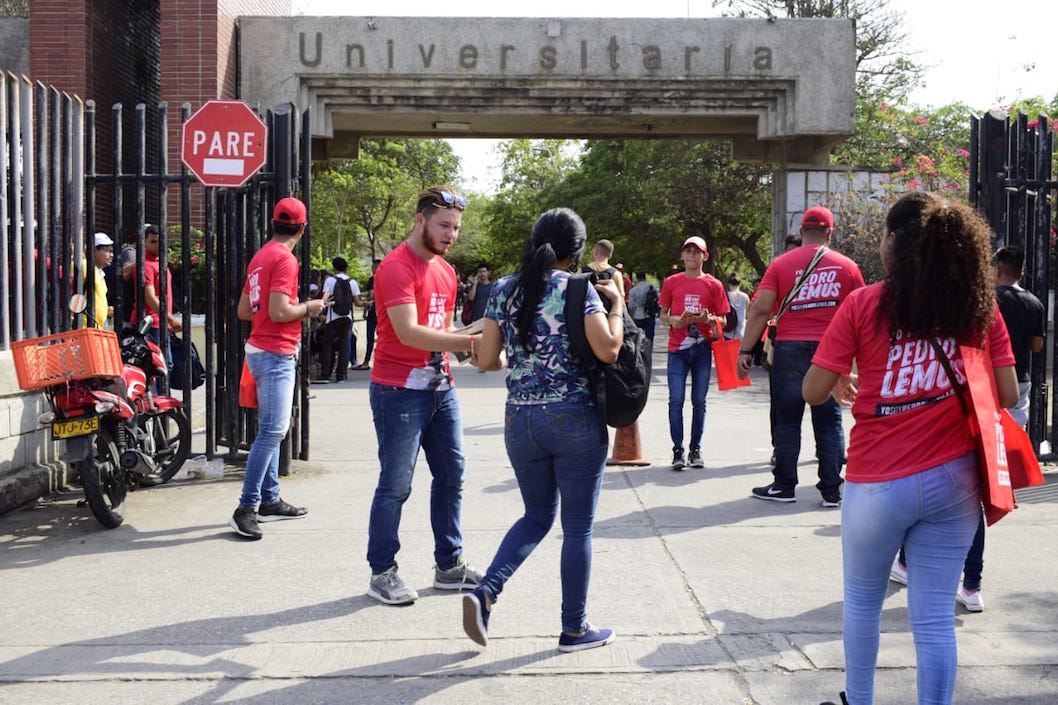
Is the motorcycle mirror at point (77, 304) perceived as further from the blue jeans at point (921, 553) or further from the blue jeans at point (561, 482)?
the blue jeans at point (921, 553)

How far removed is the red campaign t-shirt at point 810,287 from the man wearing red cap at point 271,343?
2.93m

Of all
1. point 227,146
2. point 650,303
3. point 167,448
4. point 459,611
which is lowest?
point 459,611

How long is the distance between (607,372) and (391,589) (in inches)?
63.0

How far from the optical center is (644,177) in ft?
118

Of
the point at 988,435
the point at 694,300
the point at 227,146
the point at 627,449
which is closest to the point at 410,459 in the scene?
the point at 988,435

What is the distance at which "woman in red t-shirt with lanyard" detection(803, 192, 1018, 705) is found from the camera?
3316 millimetres

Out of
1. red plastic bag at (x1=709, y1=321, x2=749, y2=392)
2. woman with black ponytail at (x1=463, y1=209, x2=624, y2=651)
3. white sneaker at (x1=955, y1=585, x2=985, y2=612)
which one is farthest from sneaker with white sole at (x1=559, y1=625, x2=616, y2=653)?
red plastic bag at (x1=709, y1=321, x2=749, y2=392)

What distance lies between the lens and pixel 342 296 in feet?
54.7

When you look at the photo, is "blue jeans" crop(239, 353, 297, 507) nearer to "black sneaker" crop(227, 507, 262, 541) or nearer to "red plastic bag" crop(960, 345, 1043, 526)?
"black sneaker" crop(227, 507, 262, 541)

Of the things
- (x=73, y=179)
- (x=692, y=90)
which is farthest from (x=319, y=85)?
(x=73, y=179)

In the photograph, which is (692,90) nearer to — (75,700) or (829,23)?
(829,23)

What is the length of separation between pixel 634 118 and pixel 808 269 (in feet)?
35.5

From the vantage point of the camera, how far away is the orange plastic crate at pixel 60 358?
6.45m

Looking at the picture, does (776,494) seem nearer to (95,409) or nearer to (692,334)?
(692,334)
